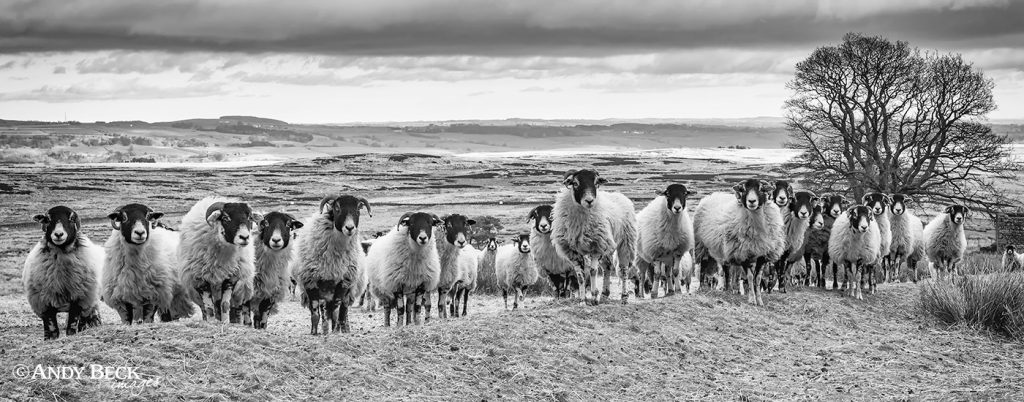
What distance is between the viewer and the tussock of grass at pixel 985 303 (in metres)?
15.8

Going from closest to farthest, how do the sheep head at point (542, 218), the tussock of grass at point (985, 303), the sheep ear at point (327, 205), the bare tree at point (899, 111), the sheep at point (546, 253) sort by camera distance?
the tussock of grass at point (985, 303) → the sheep ear at point (327, 205) → the sheep head at point (542, 218) → the sheep at point (546, 253) → the bare tree at point (899, 111)

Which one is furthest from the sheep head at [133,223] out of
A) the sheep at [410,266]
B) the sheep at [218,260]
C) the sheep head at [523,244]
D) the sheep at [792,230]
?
the sheep at [792,230]

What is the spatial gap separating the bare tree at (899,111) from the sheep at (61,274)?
32538 millimetres

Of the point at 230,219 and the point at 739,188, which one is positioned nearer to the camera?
the point at 230,219

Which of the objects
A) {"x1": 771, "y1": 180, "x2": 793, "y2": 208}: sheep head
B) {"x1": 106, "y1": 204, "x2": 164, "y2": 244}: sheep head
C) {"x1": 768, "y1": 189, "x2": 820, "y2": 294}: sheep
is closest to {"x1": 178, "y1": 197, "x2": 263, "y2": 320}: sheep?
{"x1": 106, "y1": 204, "x2": 164, "y2": 244}: sheep head

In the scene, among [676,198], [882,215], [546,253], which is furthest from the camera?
[882,215]

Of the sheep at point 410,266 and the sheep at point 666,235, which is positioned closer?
the sheep at point 410,266

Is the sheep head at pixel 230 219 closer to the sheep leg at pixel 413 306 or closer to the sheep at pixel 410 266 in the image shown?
the sheep at pixel 410 266

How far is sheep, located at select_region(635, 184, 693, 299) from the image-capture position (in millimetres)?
20000

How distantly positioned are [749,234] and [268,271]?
9.98 metres

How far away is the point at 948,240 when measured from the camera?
92.3 feet

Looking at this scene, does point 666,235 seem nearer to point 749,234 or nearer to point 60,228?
point 749,234

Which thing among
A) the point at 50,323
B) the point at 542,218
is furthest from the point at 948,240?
the point at 50,323

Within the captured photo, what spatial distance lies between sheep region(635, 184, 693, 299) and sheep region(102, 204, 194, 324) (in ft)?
32.6
